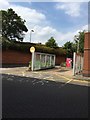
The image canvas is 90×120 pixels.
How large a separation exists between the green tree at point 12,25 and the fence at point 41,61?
38.0 feet

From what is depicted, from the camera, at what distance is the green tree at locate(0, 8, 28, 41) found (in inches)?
1917

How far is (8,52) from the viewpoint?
4772 centimetres

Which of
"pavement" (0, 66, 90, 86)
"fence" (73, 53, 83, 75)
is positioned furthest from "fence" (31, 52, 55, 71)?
"fence" (73, 53, 83, 75)

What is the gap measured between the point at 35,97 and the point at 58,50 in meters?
51.5

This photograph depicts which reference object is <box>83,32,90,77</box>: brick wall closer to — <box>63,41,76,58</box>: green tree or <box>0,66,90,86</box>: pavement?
<box>0,66,90,86</box>: pavement

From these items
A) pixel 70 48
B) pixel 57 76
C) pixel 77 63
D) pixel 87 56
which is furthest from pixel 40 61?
pixel 70 48

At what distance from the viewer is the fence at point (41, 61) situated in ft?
112

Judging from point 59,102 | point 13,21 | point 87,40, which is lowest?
point 59,102

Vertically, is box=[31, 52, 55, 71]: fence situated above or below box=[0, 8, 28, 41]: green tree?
below

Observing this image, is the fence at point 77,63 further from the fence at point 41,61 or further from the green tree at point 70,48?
the green tree at point 70,48

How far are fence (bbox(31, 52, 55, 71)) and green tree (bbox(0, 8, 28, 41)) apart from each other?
11583mm

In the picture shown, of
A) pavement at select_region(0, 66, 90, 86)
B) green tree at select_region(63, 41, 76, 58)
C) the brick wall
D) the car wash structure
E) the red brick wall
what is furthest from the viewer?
green tree at select_region(63, 41, 76, 58)

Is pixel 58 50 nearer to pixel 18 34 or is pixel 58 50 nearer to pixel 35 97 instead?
pixel 18 34

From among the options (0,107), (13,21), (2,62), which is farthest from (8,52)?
(0,107)
